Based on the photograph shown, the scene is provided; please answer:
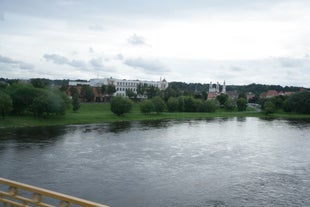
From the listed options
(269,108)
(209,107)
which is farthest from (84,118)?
(269,108)

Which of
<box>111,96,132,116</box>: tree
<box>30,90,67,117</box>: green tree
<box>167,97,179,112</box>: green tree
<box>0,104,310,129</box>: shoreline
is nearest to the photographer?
<box>0,104,310,129</box>: shoreline

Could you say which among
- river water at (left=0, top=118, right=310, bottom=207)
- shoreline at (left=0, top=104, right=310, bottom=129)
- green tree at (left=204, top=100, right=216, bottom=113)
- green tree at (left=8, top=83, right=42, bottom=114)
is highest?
green tree at (left=8, top=83, right=42, bottom=114)

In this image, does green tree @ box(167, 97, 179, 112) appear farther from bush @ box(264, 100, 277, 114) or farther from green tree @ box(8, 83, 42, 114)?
green tree @ box(8, 83, 42, 114)

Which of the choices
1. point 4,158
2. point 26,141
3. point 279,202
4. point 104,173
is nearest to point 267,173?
point 279,202

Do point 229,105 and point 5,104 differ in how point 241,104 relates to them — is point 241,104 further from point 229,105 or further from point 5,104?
point 5,104

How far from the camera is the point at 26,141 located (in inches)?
1367

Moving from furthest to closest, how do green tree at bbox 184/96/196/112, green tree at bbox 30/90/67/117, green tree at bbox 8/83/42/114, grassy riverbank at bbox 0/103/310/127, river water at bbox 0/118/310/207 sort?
green tree at bbox 184/96/196/112, green tree at bbox 8/83/42/114, green tree at bbox 30/90/67/117, grassy riverbank at bbox 0/103/310/127, river water at bbox 0/118/310/207

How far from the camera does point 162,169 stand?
24.2 metres

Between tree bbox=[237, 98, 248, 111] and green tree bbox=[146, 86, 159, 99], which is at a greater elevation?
green tree bbox=[146, 86, 159, 99]

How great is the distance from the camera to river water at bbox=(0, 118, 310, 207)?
18109mm

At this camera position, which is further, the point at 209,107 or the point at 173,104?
the point at 209,107

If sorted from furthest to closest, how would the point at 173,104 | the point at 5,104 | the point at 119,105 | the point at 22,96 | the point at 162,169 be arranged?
the point at 173,104 < the point at 119,105 < the point at 22,96 < the point at 5,104 < the point at 162,169

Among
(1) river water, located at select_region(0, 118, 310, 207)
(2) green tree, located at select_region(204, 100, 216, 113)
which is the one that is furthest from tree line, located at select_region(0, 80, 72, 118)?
(2) green tree, located at select_region(204, 100, 216, 113)

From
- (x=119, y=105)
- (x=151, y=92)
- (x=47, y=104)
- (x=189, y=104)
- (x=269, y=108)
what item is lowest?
(x=269, y=108)
